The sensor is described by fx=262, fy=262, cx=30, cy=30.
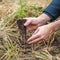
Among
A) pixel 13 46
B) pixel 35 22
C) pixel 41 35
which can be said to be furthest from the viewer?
pixel 35 22

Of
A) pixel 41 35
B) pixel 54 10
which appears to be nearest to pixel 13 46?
pixel 41 35

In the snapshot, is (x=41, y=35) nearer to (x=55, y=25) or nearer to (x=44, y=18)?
(x=55, y=25)

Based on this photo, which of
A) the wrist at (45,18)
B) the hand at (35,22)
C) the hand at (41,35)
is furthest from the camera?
the wrist at (45,18)

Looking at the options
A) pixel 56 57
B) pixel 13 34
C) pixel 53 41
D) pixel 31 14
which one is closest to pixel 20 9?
pixel 31 14

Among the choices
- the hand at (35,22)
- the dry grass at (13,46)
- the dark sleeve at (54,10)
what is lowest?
the dry grass at (13,46)

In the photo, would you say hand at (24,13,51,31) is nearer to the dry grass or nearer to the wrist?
the wrist

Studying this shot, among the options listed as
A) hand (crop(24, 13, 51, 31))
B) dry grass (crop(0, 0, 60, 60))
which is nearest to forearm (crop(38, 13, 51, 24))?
hand (crop(24, 13, 51, 31))

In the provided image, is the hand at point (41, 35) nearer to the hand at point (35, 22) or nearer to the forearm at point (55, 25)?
the forearm at point (55, 25)

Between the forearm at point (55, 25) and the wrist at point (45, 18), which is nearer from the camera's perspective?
the forearm at point (55, 25)

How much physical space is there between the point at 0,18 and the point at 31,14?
0.32m

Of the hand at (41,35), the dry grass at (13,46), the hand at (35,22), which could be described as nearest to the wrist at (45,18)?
the hand at (35,22)

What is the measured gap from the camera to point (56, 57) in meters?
2.08

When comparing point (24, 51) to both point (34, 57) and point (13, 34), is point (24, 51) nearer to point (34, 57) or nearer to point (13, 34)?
point (34, 57)

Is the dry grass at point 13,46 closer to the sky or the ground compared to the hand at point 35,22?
closer to the ground
